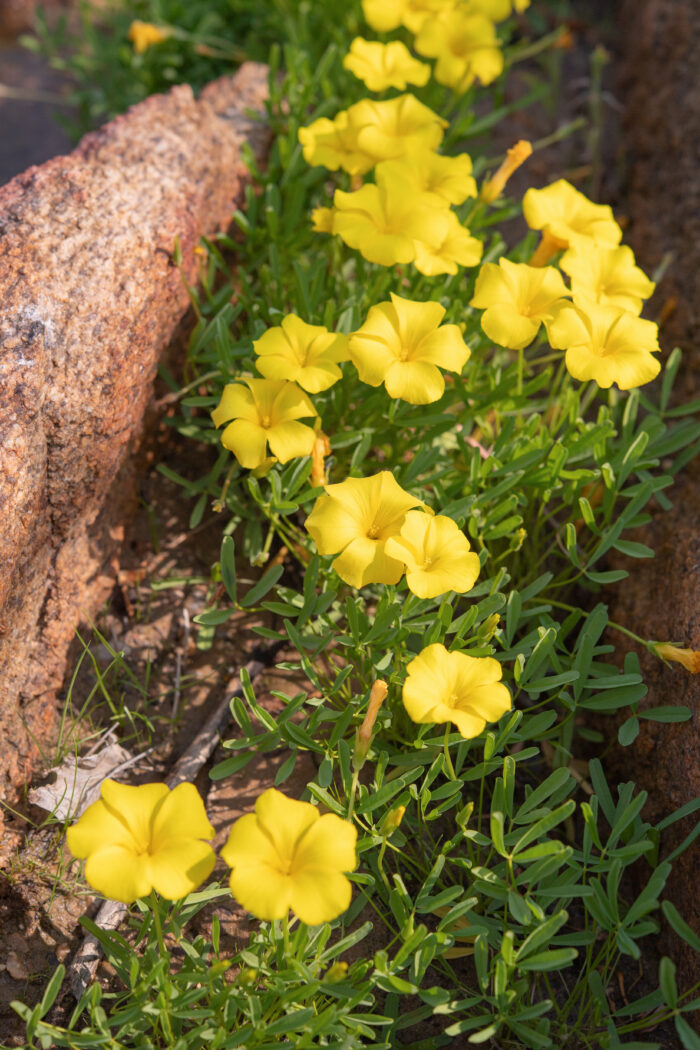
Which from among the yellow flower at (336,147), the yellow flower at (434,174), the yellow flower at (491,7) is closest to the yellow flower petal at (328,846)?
the yellow flower at (434,174)

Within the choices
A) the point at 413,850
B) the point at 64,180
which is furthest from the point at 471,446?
the point at 64,180

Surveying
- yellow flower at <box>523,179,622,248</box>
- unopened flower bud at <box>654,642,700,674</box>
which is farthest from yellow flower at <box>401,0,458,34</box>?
unopened flower bud at <box>654,642,700,674</box>

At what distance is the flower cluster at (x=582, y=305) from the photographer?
6.45ft

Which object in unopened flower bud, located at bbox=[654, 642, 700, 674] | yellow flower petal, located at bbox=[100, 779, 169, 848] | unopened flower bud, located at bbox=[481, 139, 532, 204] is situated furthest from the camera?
unopened flower bud, located at bbox=[481, 139, 532, 204]

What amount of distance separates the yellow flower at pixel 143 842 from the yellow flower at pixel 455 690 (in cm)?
41

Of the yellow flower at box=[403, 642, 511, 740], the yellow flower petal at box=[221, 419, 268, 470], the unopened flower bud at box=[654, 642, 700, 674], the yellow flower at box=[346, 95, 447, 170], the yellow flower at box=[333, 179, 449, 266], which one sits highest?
the yellow flower at box=[346, 95, 447, 170]

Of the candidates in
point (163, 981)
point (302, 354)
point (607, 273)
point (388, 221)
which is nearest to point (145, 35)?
point (388, 221)

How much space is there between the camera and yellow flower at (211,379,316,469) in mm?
1900

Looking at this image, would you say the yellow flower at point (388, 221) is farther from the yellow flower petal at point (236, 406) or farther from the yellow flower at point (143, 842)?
the yellow flower at point (143, 842)

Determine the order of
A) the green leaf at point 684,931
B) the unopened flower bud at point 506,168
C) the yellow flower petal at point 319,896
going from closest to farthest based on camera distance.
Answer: the yellow flower petal at point 319,896
the green leaf at point 684,931
the unopened flower bud at point 506,168

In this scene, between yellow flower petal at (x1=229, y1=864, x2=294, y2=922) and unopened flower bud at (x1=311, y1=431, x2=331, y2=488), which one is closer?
yellow flower petal at (x1=229, y1=864, x2=294, y2=922)

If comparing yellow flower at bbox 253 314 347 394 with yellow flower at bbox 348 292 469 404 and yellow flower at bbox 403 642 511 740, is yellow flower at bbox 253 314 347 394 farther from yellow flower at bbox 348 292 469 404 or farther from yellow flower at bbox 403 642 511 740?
yellow flower at bbox 403 642 511 740

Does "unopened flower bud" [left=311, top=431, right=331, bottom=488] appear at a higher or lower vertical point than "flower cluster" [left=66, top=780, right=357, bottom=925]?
higher

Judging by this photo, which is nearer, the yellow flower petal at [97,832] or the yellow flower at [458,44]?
the yellow flower petal at [97,832]
